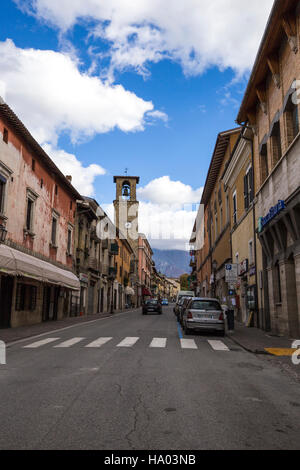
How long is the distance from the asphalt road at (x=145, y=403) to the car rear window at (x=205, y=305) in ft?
20.1

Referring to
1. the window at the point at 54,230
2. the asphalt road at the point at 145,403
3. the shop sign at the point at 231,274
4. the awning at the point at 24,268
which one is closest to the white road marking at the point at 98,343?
the asphalt road at the point at 145,403

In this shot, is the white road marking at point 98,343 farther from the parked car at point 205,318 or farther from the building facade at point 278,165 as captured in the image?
the building facade at point 278,165

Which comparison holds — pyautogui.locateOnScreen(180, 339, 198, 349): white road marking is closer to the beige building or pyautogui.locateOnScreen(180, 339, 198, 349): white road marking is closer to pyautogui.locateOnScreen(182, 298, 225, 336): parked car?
pyautogui.locateOnScreen(182, 298, 225, 336): parked car

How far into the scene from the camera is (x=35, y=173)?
23.1m

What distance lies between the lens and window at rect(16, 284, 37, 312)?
806 inches

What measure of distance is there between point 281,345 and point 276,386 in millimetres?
6306

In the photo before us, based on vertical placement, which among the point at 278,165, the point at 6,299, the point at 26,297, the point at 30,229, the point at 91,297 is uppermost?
the point at 278,165

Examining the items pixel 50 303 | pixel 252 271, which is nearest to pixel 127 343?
pixel 252 271

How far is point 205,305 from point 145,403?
11.1 metres

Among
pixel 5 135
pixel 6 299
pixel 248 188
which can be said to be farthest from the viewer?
pixel 248 188

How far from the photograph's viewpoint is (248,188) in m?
22.4

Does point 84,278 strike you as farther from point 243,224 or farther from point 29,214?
point 243,224

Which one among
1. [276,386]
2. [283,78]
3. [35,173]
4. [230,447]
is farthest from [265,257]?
[230,447]

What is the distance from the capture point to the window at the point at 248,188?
70.9 feet
